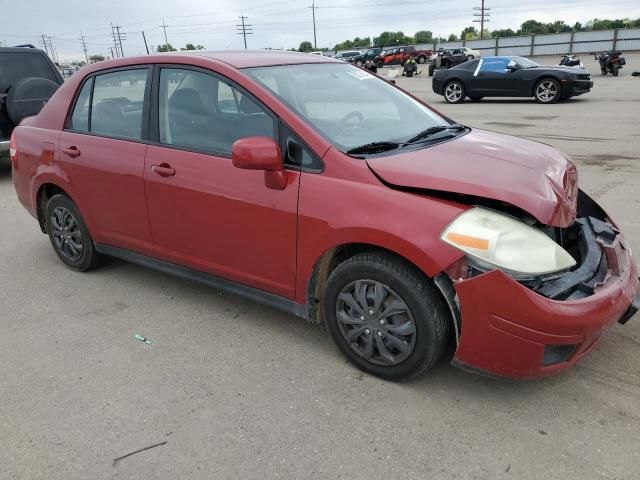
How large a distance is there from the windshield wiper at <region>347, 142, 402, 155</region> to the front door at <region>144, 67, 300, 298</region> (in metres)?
0.35

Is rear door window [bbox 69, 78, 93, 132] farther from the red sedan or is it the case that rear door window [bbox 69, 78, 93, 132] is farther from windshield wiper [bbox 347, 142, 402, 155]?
windshield wiper [bbox 347, 142, 402, 155]

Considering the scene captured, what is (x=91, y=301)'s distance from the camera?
403 centimetres

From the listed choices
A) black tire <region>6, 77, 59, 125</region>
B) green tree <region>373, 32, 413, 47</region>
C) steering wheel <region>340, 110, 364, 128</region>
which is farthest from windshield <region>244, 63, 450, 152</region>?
green tree <region>373, 32, 413, 47</region>

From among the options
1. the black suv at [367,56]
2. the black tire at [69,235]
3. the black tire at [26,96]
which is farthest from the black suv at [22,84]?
the black suv at [367,56]

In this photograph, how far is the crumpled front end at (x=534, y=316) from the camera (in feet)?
7.72

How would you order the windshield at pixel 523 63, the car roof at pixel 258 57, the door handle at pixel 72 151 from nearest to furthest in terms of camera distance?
the car roof at pixel 258 57 < the door handle at pixel 72 151 < the windshield at pixel 523 63

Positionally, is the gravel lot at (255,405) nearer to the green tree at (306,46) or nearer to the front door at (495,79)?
the front door at (495,79)

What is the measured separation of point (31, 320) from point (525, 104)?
14.8 m

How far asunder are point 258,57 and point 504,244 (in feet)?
6.80

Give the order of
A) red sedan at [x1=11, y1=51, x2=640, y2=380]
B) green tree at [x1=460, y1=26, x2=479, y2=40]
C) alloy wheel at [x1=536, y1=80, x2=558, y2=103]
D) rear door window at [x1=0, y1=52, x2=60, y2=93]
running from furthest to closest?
green tree at [x1=460, y1=26, x2=479, y2=40]
alloy wheel at [x1=536, y1=80, x2=558, y2=103]
rear door window at [x1=0, y1=52, x2=60, y2=93]
red sedan at [x1=11, y1=51, x2=640, y2=380]

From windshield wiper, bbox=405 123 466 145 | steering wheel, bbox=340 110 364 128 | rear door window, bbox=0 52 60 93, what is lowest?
windshield wiper, bbox=405 123 466 145

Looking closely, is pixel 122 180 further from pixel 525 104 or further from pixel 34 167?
pixel 525 104

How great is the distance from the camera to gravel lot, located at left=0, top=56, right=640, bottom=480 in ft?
7.71

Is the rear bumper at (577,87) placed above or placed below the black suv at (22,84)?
below
